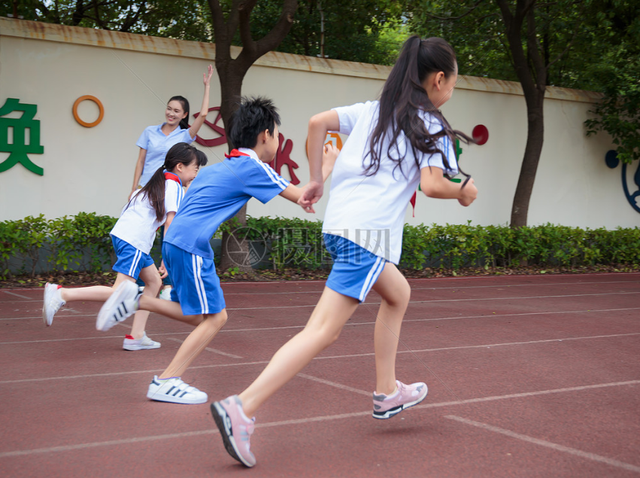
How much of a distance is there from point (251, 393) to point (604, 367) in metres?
3.12

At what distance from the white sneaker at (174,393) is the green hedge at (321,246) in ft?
17.5

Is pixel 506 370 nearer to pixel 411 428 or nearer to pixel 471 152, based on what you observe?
pixel 411 428

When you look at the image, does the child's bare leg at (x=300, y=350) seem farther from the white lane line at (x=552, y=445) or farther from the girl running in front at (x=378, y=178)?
the white lane line at (x=552, y=445)

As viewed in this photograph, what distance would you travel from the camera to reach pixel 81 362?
14.2 feet

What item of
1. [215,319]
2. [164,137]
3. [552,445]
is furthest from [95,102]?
[552,445]

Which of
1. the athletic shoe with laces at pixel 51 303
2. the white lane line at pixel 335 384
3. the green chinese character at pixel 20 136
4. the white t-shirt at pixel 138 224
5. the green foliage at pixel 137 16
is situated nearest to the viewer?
the white lane line at pixel 335 384

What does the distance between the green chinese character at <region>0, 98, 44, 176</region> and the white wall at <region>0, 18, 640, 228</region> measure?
9 cm

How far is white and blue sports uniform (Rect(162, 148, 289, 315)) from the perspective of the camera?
338 cm

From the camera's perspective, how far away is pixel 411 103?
2629 mm

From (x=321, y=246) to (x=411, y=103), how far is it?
24.7 feet

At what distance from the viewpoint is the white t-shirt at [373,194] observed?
2650mm

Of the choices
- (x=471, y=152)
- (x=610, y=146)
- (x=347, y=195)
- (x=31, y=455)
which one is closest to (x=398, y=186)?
(x=347, y=195)

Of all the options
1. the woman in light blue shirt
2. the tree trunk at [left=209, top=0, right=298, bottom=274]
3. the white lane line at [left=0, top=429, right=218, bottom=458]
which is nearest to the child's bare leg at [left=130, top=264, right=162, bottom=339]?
the woman in light blue shirt

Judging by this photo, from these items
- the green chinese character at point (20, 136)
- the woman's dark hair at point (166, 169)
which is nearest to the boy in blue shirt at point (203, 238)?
the woman's dark hair at point (166, 169)
